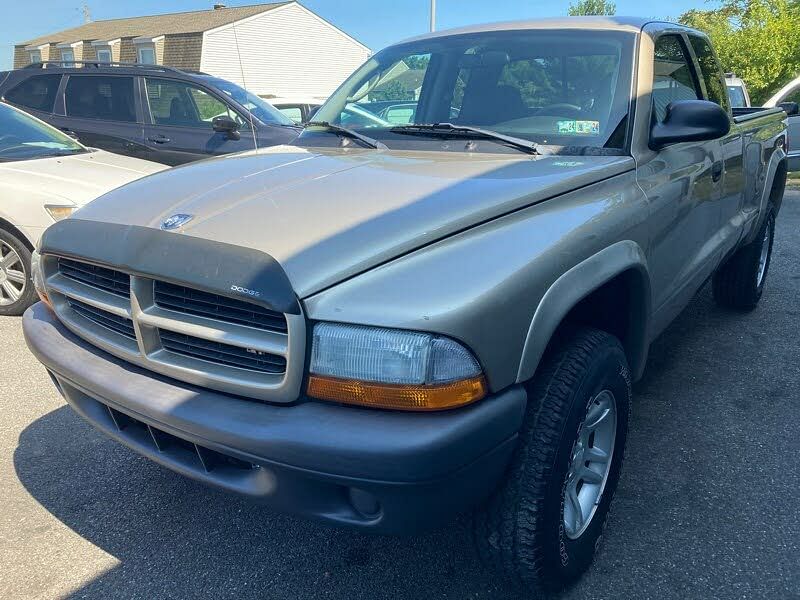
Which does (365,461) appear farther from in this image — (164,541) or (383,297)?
(164,541)

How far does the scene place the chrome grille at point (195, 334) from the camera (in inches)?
68.4

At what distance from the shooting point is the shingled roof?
3103 cm

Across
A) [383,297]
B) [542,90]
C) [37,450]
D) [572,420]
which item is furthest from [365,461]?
[37,450]

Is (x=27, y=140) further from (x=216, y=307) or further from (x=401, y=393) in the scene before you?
(x=401, y=393)

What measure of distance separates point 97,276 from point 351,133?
1343 mm

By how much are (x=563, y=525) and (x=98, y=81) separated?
723cm

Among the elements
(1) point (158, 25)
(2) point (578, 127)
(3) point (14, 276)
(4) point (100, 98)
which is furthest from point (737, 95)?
(1) point (158, 25)

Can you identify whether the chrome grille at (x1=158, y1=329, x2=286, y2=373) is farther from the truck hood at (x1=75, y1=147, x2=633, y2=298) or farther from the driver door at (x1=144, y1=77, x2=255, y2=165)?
the driver door at (x1=144, y1=77, x2=255, y2=165)

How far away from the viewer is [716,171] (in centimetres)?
338

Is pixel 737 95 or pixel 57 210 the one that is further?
pixel 737 95

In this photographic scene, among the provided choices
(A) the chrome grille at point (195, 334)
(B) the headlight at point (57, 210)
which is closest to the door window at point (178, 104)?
(B) the headlight at point (57, 210)

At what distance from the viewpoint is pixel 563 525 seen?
2.06m

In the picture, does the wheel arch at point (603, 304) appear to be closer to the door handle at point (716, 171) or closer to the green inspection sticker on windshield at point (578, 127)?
the green inspection sticker on windshield at point (578, 127)

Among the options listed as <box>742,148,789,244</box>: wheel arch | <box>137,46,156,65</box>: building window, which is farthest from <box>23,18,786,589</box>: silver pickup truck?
<box>137,46,156,65</box>: building window
